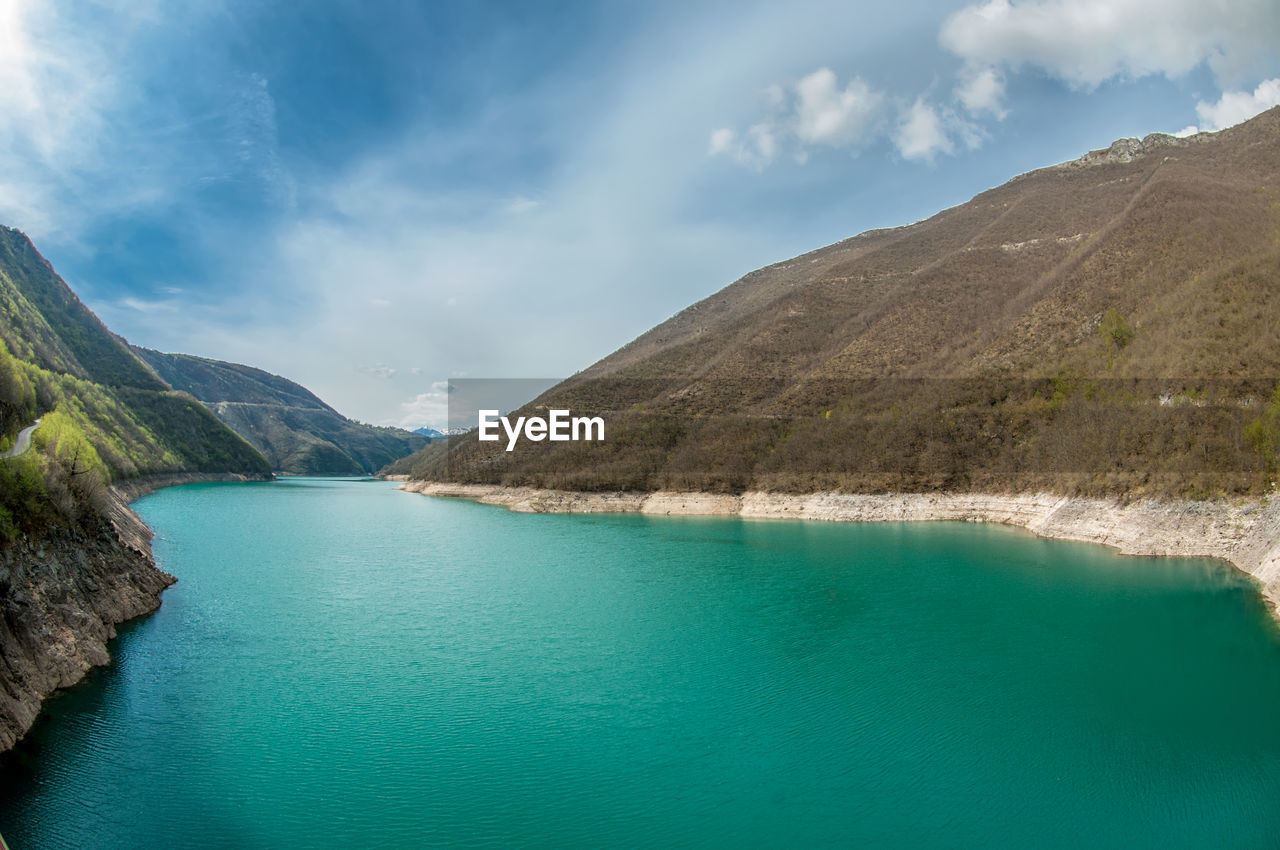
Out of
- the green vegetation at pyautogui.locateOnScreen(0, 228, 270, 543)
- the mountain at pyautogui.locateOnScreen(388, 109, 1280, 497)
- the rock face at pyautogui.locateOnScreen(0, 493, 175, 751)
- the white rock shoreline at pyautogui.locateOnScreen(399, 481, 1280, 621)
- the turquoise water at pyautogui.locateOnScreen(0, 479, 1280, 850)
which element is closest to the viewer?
the turquoise water at pyautogui.locateOnScreen(0, 479, 1280, 850)

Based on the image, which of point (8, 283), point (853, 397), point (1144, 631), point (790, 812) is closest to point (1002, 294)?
point (853, 397)

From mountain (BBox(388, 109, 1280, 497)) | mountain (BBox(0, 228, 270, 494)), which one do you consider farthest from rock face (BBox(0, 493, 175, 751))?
mountain (BBox(388, 109, 1280, 497))

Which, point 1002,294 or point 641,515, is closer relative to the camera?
point 641,515

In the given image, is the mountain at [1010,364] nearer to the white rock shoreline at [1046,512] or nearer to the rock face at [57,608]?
the white rock shoreline at [1046,512]

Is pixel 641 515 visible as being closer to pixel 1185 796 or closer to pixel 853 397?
pixel 853 397

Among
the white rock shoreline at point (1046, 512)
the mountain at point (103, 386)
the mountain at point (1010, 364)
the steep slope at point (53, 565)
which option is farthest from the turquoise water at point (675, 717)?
the mountain at point (103, 386)

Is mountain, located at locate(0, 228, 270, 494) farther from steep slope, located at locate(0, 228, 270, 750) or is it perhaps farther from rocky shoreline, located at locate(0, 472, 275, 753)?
rocky shoreline, located at locate(0, 472, 275, 753)

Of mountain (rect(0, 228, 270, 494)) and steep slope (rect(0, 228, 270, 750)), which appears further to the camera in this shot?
mountain (rect(0, 228, 270, 494))

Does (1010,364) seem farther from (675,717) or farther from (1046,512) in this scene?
(675,717)
